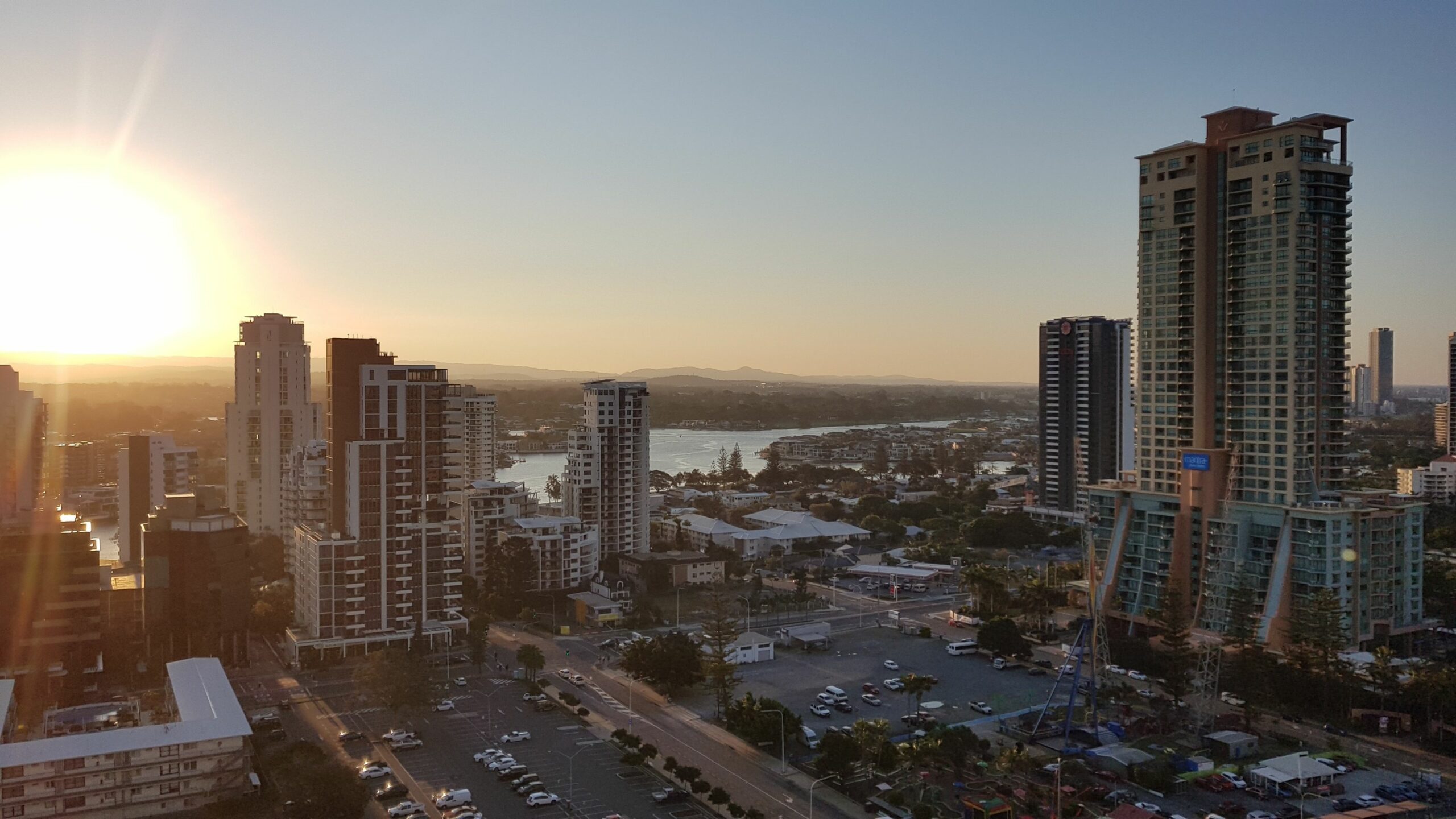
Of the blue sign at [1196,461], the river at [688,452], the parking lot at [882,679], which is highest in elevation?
the blue sign at [1196,461]

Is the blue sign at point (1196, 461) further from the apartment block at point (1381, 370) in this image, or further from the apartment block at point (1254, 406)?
the apartment block at point (1381, 370)

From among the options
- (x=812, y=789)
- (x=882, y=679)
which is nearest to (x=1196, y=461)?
(x=882, y=679)

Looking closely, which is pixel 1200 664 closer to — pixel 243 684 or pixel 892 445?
pixel 243 684

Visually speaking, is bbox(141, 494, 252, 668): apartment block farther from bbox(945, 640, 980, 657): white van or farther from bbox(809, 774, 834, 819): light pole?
bbox(945, 640, 980, 657): white van

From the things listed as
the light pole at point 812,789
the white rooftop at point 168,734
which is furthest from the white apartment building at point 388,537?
the light pole at point 812,789

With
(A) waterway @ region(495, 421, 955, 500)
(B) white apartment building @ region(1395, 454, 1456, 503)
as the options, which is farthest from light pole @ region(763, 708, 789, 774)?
(B) white apartment building @ region(1395, 454, 1456, 503)

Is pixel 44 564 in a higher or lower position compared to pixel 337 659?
higher

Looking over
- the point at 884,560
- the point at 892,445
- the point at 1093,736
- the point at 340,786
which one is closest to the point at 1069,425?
the point at 884,560
